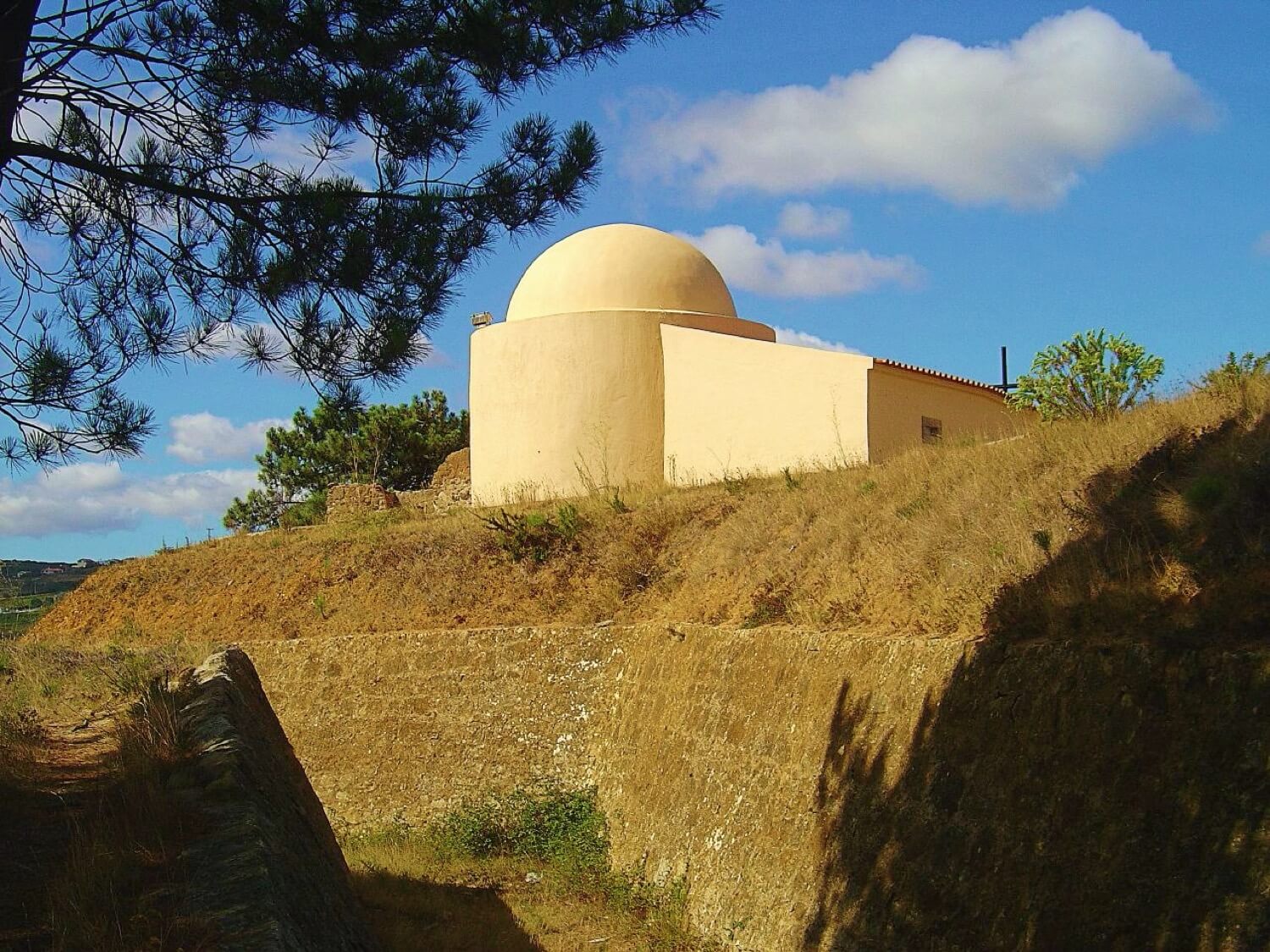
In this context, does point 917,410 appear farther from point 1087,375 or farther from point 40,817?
point 40,817

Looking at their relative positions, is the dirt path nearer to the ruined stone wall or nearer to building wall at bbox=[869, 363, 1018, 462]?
the ruined stone wall

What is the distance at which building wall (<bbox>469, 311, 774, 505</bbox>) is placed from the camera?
2295 centimetres

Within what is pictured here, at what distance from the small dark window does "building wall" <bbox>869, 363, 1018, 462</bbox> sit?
0.06 metres

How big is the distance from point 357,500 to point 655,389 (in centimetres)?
843

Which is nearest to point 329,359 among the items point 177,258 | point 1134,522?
point 177,258

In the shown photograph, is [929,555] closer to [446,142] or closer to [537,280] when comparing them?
[446,142]

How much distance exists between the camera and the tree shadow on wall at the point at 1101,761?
6.13 metres

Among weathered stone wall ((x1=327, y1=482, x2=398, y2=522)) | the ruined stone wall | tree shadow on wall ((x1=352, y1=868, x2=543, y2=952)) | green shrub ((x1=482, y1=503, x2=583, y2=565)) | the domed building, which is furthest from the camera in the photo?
weathered stone wall ((x1=327, y1=482, x2=398, y2=522))

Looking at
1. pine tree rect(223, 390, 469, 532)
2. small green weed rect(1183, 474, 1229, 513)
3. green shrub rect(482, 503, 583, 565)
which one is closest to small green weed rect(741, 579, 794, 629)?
small green weed rect(1183, 474, 1229, 513)

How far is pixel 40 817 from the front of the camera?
19.9 feet

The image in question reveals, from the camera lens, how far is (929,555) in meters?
10.6

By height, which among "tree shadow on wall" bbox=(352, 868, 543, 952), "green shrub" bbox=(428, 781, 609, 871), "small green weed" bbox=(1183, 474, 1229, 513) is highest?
"small green weed" bbox=(1183, 474, 1229, 513)

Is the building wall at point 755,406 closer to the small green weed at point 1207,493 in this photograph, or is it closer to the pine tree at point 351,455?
the small green weed at point 1207,493

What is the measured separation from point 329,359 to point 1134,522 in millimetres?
5985
